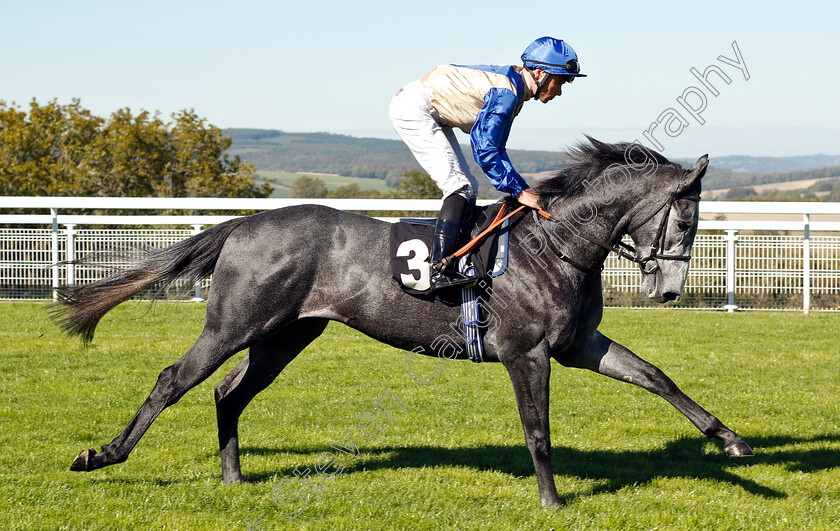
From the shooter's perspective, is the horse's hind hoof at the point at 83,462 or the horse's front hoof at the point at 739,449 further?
the horse's hind hoof at the point at 83,462

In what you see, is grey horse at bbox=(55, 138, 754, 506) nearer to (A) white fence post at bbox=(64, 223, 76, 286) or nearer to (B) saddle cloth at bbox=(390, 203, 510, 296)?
(B) saddle cloth at bbox=(390, 203, 510, 296)

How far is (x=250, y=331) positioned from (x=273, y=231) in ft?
1.72

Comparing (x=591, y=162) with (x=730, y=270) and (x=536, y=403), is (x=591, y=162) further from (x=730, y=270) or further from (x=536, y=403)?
(x=730, y=270)

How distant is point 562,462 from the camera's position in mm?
4840

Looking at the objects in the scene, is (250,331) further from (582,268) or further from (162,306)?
(162,306)

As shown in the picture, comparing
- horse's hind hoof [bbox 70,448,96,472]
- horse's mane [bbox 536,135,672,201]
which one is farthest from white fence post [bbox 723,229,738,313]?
horse's hind hoof [bbox 70,448,96,472]

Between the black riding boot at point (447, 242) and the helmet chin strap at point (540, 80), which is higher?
the helmet chin strap at point (540, 80)

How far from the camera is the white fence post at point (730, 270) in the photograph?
38.1 ft

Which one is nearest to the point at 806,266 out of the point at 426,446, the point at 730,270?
the point at 730,270

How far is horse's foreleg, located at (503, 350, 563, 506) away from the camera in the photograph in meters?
3.99

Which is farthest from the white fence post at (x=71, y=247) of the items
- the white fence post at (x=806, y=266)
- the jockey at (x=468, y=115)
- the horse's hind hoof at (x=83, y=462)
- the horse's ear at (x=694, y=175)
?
the white fence post at (x=806, y=266)

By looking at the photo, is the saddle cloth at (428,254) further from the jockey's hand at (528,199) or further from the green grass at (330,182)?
the green grass at (330,182)

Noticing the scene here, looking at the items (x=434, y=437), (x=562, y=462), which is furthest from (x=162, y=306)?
(x=562, y=462)

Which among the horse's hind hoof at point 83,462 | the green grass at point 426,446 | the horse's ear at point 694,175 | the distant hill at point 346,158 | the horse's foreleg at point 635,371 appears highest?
the distant hill at point 346,158
